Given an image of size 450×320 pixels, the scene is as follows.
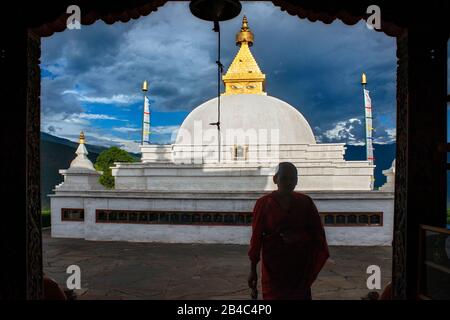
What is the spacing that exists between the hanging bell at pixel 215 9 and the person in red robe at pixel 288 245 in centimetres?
170

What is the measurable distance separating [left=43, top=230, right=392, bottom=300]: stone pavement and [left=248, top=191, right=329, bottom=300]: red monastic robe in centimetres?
223

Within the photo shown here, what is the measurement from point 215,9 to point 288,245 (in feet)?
8.02

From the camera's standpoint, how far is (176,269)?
7.11m

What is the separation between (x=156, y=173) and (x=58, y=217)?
3.51 meters

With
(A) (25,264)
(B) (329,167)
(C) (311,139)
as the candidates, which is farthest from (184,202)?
(C) (311,139)

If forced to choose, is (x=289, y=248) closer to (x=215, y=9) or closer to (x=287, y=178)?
(x=287, y=178)

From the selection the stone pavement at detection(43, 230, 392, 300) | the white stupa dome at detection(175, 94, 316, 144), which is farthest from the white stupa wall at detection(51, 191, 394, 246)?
the white stupa dome at detection(175, 94, 316, 144)

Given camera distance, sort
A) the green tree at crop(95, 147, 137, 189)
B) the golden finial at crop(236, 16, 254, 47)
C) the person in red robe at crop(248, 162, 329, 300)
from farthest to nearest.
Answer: the green tree at crop(95, 147, 137, 189)
the golden finial at crop(236, 16, 254, 47)
the person in red robe at crop(248, 162, 329, 300)

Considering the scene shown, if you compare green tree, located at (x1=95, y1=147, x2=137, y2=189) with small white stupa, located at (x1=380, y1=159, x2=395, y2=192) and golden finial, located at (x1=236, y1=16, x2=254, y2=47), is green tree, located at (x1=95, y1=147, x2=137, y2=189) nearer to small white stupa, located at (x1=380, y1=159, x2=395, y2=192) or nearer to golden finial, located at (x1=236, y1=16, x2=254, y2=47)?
golden finial, located at (x1=236, y1=16, x2=254, y2=47)

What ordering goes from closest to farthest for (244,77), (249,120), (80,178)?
(80,178) → (249,120) → (244,77)

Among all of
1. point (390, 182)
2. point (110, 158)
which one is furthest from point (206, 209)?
point (110, 158)

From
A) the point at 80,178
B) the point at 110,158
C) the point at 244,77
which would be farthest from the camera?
the point at 110,158

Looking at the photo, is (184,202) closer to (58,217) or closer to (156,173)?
(156,173)

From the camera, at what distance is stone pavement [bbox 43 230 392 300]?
5582 mm
